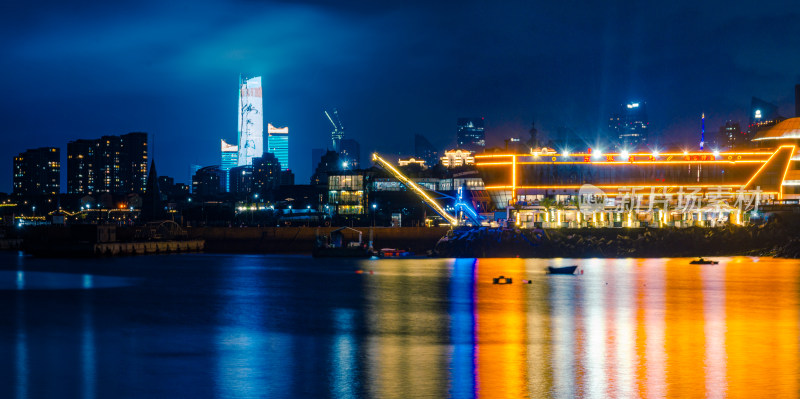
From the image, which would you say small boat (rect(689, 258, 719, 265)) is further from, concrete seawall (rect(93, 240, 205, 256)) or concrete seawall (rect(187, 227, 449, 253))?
concrete seawall (rect(93, 240, 205, 256))

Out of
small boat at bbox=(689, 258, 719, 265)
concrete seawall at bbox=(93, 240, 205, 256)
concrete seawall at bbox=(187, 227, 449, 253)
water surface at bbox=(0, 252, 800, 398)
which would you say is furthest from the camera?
concrete seawall at bbox=(187, 227, 449, 253)

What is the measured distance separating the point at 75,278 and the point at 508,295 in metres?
38.2

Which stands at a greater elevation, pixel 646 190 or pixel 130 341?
pixel 646 190

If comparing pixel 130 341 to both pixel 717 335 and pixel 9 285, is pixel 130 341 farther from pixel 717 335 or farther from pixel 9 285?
pixel 9 285

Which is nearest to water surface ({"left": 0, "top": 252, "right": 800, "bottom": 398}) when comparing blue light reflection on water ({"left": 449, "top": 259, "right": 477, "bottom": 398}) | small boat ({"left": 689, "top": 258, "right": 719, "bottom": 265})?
blue light reflection on water ({"left": 449, "top": 259, "right": 477, "bottom": 398})

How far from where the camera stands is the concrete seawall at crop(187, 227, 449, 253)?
10475 cm

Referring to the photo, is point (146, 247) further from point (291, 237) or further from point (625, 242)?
point (625, 242)

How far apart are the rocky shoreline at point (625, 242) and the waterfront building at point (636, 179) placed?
8.94 m

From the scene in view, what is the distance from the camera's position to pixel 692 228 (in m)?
94.8

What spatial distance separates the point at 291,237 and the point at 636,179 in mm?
46546

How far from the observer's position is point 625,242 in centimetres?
9175

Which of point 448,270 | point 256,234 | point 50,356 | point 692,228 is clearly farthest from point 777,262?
point 50,356

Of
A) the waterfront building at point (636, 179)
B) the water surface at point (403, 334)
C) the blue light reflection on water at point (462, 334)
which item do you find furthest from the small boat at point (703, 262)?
the blue light reflection on water at point (462, 334)

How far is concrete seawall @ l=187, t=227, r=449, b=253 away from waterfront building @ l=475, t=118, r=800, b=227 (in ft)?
36.7
